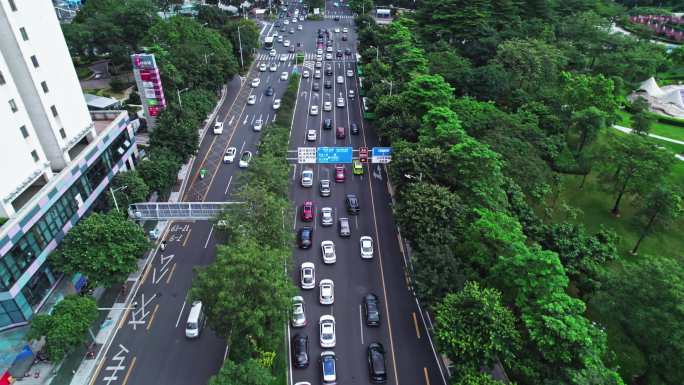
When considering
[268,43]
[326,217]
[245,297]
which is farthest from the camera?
[268,43]

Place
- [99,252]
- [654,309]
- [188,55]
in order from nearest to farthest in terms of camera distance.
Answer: [654,309] < [99,252] < [188,55]

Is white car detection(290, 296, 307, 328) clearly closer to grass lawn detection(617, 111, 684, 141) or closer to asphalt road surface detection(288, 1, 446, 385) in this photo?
asphalt road surface detection(288, 1, 446, 385)

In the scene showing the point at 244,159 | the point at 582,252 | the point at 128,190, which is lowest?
the point at 244,159

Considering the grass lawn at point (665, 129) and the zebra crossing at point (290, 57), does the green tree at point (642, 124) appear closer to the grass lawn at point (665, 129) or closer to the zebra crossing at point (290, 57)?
the grass lawn at point (665, 129)

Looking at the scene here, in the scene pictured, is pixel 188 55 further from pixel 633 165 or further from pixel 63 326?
pixel 633 165

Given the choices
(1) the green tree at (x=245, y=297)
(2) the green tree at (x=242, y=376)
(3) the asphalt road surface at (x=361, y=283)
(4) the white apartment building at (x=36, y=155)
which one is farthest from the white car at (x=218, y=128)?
(2) the green tree at (x=242, y=376)

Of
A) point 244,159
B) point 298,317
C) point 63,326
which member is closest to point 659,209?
point 298,317

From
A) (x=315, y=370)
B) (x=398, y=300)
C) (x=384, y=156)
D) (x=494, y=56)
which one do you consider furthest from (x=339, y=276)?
(x=494, y=56)
